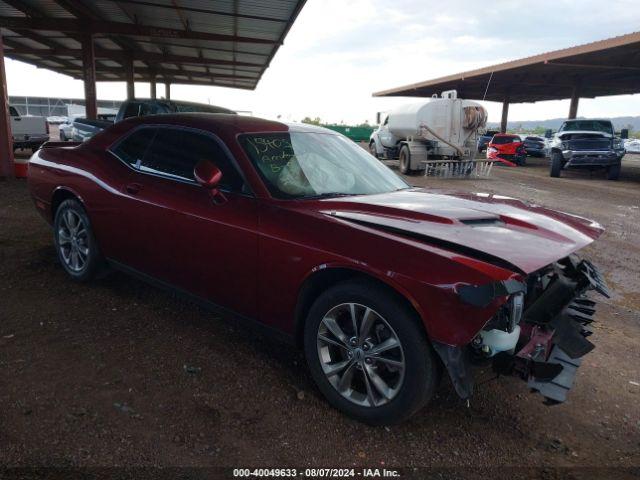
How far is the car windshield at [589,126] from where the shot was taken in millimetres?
17438

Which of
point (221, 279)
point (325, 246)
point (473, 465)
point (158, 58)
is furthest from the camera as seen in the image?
point (158, 58)

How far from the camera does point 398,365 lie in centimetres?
230

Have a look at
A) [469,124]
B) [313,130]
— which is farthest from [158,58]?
[313,130]

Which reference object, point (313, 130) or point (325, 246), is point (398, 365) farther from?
point (313, 130)

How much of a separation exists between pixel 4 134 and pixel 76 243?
8.03 meters

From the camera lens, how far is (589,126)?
1770cm

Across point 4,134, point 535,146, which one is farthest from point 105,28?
point 535,146

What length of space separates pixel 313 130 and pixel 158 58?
823 inches

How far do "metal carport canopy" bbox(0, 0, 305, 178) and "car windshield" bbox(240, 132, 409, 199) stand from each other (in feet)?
30.4

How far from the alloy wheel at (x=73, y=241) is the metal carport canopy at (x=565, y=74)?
12.5 meters

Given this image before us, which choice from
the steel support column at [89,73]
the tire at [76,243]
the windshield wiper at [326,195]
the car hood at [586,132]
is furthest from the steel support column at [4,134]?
the car hood at [586,132]

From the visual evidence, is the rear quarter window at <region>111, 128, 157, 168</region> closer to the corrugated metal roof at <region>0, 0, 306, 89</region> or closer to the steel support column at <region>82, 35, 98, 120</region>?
the corrugated metal roof at <region>0, 0, 306, 89</region>

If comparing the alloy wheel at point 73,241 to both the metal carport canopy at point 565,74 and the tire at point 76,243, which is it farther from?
the metal carport canopy at point 565,74

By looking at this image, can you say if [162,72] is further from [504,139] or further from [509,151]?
[509,151]
